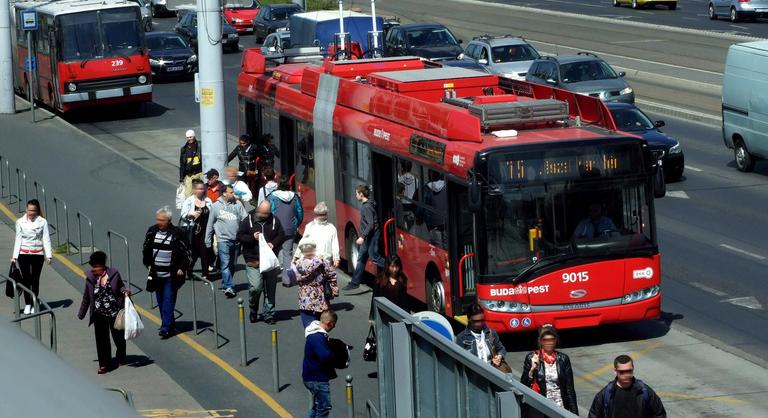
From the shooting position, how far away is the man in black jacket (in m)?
16.3

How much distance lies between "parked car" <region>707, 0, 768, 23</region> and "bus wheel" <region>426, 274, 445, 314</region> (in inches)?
1682

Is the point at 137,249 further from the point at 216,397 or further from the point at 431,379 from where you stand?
the point at 431,379

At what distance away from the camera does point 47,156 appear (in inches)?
1185

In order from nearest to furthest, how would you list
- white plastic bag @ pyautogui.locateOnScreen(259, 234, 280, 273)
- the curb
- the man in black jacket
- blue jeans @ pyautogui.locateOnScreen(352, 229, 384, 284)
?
white plastic bag @ pyautogui.locateOnScreen(259, 234, 280, 273) < the man in black jacket < blue jeans @ pyautogui.locateOnScreen(352, 229, 384, 284) < the curb

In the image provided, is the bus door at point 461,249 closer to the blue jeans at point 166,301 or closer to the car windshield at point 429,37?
the blue jeans at point 166,301

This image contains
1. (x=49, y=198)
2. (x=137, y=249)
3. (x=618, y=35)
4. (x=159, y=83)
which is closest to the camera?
(x=137, y=249)

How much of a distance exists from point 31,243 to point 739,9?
43.9 meters

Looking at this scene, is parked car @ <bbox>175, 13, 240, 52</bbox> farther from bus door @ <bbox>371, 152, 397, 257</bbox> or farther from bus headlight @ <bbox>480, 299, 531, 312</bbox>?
bus headlight @ <bbox>480, 299, 531, 312</bbox>

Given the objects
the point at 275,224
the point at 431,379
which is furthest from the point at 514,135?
the point at 431,379

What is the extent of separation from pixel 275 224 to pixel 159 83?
29.2 meters

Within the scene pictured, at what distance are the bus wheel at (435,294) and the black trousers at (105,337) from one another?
3.61m

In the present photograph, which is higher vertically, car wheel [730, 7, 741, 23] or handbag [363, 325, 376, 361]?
car wheel [730, 7, 741, 23]

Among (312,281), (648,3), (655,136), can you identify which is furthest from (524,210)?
(648,3)

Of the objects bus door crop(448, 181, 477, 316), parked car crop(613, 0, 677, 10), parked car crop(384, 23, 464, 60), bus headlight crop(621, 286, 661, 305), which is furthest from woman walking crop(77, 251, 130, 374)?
parked car crop(613, 0, 677, 10)
